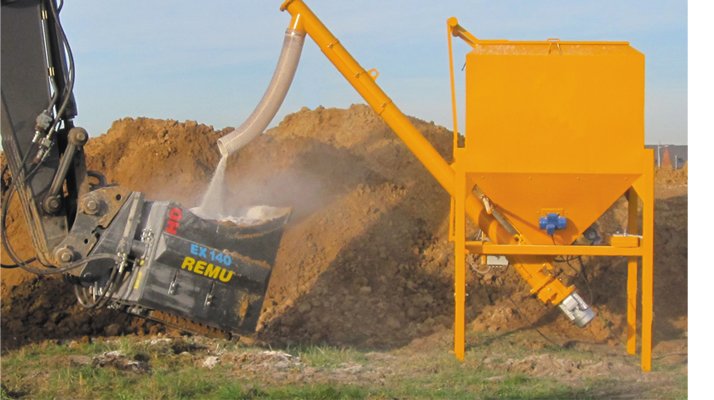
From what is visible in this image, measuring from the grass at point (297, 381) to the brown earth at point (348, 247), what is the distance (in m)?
1.44

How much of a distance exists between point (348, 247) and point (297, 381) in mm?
4680

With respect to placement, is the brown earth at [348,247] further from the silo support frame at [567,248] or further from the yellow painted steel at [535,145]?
the yellow painted steel at [535,145]

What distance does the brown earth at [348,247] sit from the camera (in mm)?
11789

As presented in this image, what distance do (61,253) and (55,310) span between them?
3202 millimetres

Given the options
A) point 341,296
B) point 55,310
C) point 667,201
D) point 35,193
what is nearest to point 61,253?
point 35,193

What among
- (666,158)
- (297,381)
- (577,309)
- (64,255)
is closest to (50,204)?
(64,255)

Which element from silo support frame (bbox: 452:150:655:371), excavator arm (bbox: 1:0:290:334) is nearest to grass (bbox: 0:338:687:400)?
silo support frame (bbox: 452:150:655:371)

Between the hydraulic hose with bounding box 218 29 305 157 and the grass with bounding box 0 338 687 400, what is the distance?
215 cm

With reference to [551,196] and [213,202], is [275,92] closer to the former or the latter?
[213,202]

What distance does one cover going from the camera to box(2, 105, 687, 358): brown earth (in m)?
11.8

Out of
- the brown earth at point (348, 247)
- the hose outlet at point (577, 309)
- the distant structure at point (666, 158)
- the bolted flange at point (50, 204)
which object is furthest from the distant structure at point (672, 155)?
the bolted flange at point (50, 204)

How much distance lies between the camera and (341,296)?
1241 centimetres

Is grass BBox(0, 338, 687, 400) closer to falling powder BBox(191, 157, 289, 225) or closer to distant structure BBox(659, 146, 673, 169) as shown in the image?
falling powder BBox(191, 157, 289, 225)

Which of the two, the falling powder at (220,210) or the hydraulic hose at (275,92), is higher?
the hydraulic hose at (275,92)
